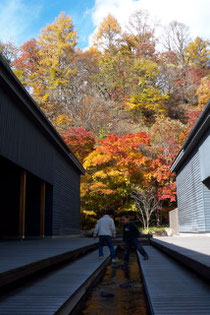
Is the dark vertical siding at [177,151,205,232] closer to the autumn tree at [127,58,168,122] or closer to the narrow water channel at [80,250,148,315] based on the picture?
the narrow water channel at [80,250,148,315]

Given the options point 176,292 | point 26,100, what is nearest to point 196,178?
point 26,100

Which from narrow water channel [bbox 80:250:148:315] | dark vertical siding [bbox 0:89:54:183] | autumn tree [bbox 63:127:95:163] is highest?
autumn tree [bbox 63:127:95:163]

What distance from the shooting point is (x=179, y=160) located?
56.0 feet

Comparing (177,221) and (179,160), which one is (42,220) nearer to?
(179,160)

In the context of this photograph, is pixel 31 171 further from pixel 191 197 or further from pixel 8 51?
pixel 8 51

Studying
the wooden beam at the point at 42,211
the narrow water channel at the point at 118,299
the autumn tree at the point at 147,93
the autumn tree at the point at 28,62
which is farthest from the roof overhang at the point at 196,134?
the autumn tree at the point at 28,62

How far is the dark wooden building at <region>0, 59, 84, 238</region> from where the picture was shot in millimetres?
8875

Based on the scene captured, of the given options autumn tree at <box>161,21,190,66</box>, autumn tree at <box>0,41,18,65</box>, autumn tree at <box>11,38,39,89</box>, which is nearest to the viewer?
autumn tree at <box>0,41,18,65</box>

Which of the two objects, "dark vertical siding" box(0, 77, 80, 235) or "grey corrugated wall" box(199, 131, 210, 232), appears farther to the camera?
"grey corrugated wall" box(199, 131, 210, 232)

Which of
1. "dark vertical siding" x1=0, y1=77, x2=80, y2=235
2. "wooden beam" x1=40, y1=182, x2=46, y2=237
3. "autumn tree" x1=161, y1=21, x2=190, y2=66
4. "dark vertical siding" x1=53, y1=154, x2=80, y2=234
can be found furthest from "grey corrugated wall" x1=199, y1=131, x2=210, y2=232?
"autumn tree" x1=161, y1=21, x2=190, y2=66

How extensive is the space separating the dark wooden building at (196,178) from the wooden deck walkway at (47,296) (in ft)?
23.7

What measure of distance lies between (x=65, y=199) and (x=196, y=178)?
6722 millimetres

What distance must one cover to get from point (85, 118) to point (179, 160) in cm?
1504

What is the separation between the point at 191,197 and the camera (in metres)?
15.6
